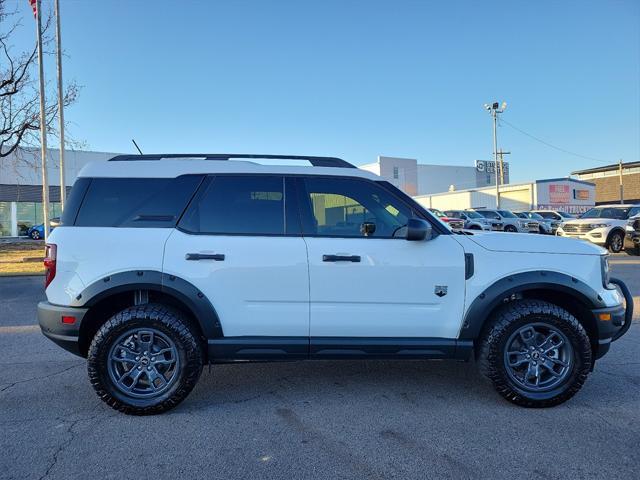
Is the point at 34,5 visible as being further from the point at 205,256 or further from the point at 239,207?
the point at 205,256

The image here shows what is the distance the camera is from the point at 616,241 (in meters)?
17.2

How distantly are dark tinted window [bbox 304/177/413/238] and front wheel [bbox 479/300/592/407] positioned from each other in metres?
1.16

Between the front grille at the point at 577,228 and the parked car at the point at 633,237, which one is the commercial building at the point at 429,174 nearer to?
the front grille at the point at 577,228

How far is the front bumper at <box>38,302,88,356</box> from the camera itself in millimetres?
3750

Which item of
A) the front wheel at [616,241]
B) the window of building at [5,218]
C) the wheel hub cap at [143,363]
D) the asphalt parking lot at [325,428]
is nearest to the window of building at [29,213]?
the window of building at [5,218]

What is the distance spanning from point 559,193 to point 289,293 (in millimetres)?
50025

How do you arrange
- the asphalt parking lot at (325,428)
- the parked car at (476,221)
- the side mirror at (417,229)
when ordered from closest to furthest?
the asphalt parking lot at (325,428)
the side mirror at (417,229)
the parked car at (476,221)

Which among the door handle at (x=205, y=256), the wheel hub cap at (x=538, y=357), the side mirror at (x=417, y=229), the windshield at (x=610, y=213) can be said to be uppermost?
the windshield at (x=610, y=213)

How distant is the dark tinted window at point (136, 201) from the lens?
12.6 ft

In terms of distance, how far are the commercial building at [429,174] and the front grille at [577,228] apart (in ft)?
143

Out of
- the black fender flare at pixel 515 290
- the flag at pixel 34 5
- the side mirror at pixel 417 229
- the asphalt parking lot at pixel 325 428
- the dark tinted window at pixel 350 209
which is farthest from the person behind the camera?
the flag at pixel 34 5

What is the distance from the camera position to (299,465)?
2.96 metres

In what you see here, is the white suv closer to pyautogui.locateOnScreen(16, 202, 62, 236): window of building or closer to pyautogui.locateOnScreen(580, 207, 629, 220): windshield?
pyautogui.locateOnScreen(580, 207, 629, 220): windshield

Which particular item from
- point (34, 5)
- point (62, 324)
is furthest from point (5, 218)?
point (62, 324)
